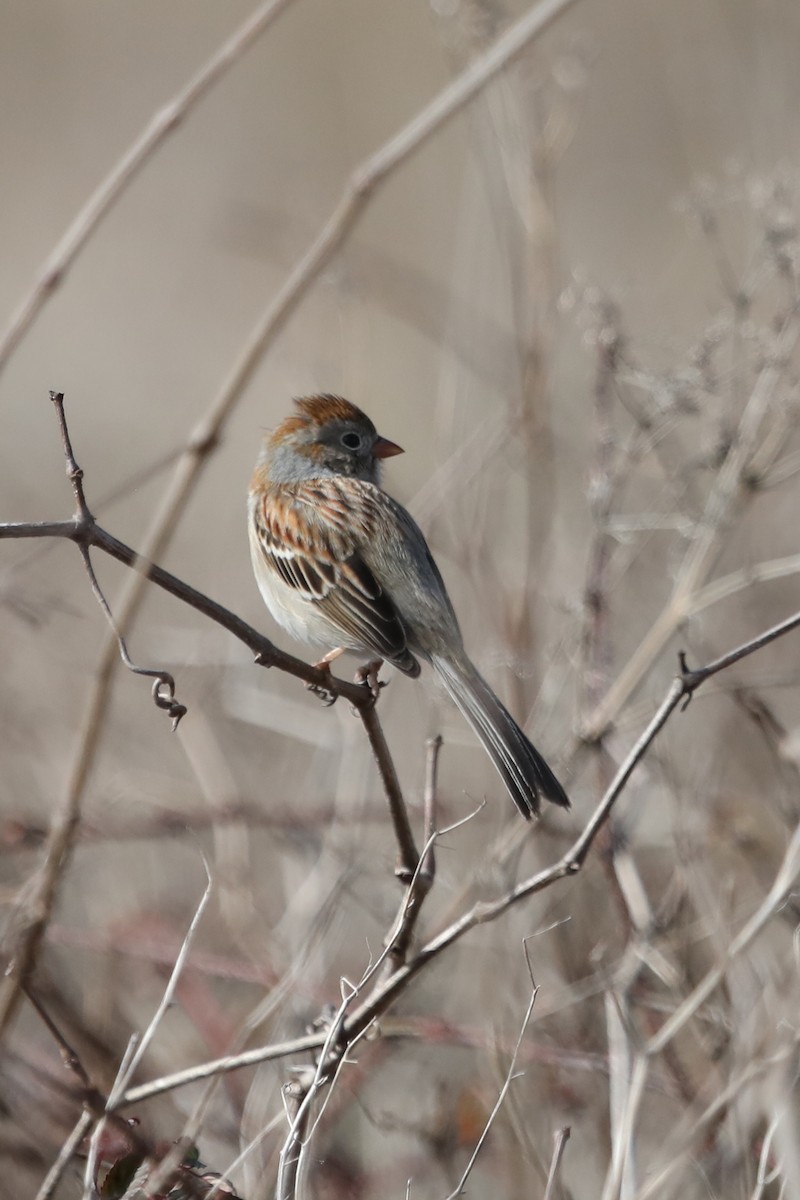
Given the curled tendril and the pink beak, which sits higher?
the pink beak

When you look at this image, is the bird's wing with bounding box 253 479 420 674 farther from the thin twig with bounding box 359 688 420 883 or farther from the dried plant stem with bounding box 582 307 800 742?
the thin twig with bounding box 359 688 420 883

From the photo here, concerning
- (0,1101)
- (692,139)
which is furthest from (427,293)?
(0,1101)

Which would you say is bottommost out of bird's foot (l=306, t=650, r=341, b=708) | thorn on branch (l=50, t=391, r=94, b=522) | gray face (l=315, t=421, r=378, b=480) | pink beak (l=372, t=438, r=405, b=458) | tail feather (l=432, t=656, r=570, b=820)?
bird's foot (l=306, t=650, r=341, b=708)

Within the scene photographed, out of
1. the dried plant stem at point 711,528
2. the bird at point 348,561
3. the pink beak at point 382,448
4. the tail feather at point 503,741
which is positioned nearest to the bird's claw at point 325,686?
the bird at point 348,561

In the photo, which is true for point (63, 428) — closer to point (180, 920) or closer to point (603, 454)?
point (603, 454)

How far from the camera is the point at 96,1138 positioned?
6.48ft

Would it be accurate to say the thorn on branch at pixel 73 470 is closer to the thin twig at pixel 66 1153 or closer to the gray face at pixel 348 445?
the thin twig at pixel 66 1153

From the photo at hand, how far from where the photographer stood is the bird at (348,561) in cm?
353

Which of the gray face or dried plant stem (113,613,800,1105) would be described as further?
the gray face

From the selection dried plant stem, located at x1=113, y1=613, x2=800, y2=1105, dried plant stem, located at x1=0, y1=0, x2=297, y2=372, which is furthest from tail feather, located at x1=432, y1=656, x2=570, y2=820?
dried plant stem, located at x1=0, y1=0, x2=297, y2=372

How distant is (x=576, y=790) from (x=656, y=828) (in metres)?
0.39

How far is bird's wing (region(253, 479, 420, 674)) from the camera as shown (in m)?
3.56

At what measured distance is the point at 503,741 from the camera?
10.3 ft

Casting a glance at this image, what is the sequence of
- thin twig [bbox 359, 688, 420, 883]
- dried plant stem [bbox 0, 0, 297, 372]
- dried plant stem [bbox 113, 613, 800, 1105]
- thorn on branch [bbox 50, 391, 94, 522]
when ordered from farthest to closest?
dried plant stem [bbox 0, 0, 297, 372], thin twig [bbox 359, 688, 420, 883], dried plant stem [bbox 113, 613, 800, 1105], thorn on branch [bbox 50, 391, 94, 522]
